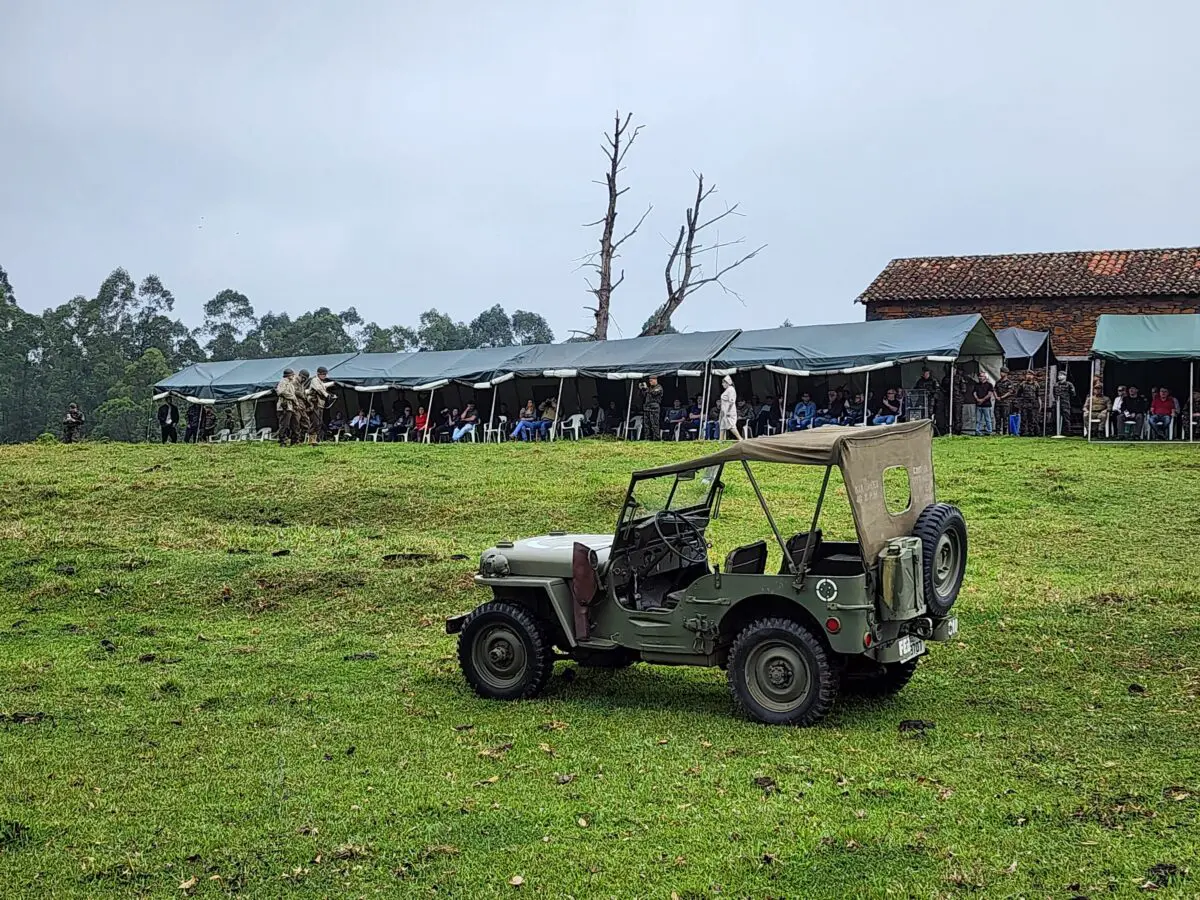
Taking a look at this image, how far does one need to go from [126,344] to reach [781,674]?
70.1 m

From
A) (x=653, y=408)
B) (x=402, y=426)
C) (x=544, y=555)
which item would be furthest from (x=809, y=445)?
(x=402, y=426)

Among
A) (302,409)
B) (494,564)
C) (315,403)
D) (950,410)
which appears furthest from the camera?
(315,403)

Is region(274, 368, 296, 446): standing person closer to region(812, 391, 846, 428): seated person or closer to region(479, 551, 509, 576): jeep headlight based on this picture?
region(812, 391, 846, 428): seated person

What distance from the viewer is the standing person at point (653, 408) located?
29.6 m

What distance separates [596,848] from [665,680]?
12.0ft

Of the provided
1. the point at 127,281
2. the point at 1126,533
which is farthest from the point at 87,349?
the point at 1126,533

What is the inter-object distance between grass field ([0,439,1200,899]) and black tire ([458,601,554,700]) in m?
0.20

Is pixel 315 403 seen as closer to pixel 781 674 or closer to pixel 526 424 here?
pixel 526 424

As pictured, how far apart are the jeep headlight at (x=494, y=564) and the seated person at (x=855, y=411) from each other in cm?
1971

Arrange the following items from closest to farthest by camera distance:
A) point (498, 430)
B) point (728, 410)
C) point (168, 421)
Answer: point (728, 410), point (498, 430), point (168, 421)

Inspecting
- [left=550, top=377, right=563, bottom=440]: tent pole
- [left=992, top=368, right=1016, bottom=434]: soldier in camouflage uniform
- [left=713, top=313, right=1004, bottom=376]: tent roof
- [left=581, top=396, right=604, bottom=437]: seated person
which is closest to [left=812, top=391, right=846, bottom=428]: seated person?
[left=713, top=313, right=1004, bottom=376]: tent roof

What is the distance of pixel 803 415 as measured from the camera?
2850 centimetres

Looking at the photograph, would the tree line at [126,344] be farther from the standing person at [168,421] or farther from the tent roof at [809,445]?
the tent roof at [809,445]

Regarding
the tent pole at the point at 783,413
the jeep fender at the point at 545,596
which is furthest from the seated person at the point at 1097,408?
the jeep fender at the point at 545,596
